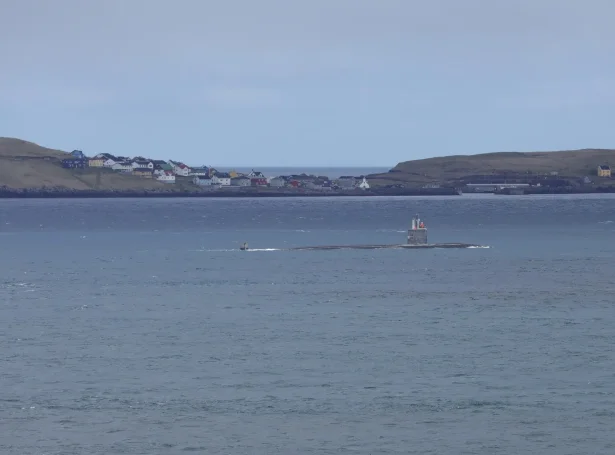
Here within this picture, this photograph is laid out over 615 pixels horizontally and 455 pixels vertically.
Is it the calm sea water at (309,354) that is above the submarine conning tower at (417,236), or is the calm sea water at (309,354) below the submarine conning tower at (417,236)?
below

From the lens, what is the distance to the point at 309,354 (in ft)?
140

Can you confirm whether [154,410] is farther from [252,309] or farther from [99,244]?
[99,244]

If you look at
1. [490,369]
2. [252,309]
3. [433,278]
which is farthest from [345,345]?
[433,278]

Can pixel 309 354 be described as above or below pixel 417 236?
below

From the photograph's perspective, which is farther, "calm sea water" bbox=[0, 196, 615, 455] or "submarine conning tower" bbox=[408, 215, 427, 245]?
"submarine conning tower" bbox=[408, 215, 427, 245]

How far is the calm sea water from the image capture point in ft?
104

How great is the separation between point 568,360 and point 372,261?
43896mm

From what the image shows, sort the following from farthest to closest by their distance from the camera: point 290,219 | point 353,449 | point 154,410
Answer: point 290,219 < point 154,410 < point 353,449

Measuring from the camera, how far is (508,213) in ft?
577

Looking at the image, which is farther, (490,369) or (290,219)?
(290,219)

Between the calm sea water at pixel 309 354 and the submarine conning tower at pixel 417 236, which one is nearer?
the calm sea water at pixel 309 354

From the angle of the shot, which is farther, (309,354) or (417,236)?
(417,236)

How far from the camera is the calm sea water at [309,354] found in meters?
31.7

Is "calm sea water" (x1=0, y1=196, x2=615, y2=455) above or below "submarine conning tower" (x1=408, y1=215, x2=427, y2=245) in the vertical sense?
below
